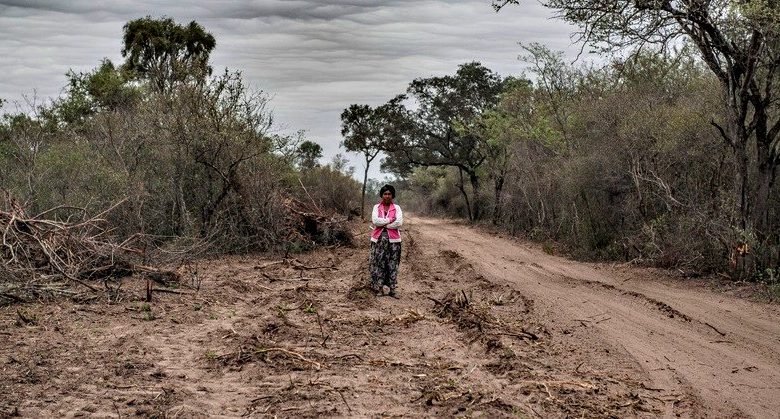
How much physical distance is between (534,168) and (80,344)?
1881 centimetres

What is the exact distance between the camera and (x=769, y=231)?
13.1 m

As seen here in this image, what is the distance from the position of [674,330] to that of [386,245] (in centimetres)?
480

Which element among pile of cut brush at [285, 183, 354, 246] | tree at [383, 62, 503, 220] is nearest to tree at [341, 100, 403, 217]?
tree at [383, 62, 503, 220]

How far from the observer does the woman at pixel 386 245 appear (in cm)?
1176

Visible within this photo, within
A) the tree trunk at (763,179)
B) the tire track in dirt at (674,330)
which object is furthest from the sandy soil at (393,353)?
the tree trunk at (763,179)

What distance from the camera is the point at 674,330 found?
8656 mm

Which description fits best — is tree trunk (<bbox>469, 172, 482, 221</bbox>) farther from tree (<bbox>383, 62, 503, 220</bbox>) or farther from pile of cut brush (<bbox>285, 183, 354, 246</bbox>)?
A: pile of cut brush (<bbox>285, 183, 354, 246</bbox>)

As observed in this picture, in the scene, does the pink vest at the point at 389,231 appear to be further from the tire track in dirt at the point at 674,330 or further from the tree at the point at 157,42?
the tree at the point at 157,42

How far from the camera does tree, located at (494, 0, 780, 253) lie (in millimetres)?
12195

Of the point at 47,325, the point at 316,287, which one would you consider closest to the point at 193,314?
the point at 47,325

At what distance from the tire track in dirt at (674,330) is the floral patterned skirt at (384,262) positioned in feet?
7.37

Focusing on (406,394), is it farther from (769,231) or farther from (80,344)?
(769,231)

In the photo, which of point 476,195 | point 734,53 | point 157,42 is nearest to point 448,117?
point 476,195

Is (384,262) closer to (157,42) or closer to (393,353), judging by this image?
(393,353)
